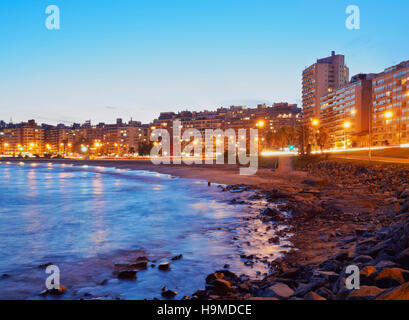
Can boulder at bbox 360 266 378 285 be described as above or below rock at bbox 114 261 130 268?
above

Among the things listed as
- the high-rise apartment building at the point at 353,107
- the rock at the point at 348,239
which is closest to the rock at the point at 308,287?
the rock at the point at 348,239

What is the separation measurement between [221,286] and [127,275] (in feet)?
9.51

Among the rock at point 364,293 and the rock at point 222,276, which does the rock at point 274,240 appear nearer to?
the rock at point 222,276

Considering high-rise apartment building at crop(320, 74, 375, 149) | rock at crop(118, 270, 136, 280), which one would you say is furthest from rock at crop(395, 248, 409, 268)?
high-rise apartment building at crop(320, 74, 375, 149)

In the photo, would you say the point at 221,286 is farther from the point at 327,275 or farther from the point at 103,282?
the point at 103,282

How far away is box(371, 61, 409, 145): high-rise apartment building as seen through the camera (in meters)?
131

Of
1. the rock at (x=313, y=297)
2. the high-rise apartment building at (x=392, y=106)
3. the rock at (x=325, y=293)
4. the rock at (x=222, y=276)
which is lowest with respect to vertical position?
the rock at (x=222, y=276)

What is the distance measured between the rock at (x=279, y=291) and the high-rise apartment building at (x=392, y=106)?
133 meters

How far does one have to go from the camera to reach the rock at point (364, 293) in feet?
17.9

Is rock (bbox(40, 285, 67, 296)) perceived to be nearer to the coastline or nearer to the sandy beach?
the coastline

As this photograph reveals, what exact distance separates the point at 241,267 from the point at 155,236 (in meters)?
6.19

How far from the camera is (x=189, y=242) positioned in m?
13.8

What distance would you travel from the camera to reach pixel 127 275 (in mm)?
9453
